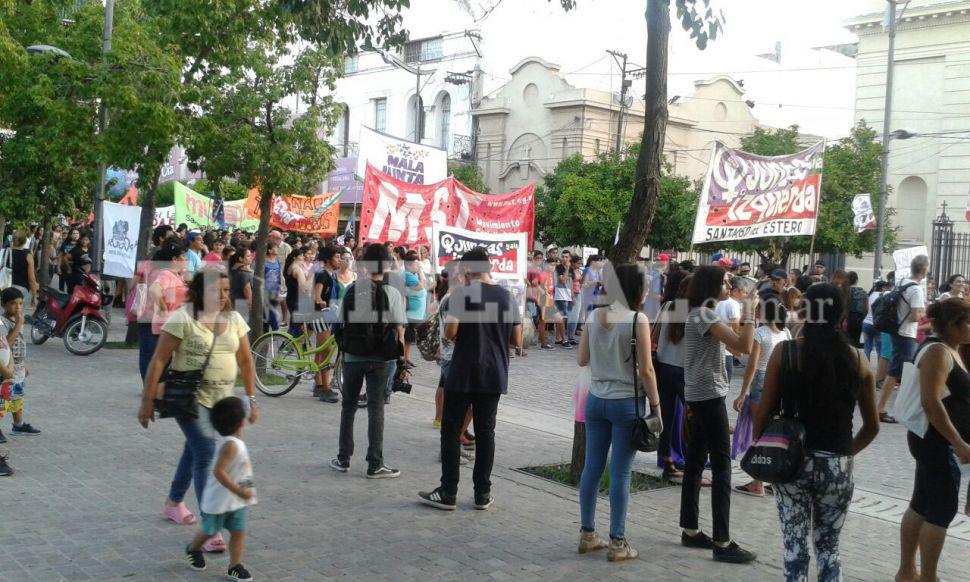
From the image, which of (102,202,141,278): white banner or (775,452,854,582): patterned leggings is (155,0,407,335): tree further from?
(775,452,854,582): patterned leggings

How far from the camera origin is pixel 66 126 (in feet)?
48.9

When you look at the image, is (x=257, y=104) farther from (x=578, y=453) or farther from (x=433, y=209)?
(x=578, y=453)

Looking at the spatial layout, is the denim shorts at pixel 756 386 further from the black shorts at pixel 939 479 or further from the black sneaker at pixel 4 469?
the black sneaker at pixel 4 469

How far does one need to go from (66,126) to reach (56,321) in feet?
10.8

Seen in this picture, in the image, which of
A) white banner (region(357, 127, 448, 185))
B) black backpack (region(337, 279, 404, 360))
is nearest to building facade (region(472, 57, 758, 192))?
white banner (region(357, 127, 448, 185))

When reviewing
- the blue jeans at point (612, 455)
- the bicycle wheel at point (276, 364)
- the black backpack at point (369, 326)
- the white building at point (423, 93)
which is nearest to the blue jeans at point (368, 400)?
the black backpack at point (369, 326)

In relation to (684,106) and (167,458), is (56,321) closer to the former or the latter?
(167,458)

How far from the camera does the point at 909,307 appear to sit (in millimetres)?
11016

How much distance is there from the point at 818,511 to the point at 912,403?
41.3 inches

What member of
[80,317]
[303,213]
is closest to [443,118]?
[303,213]

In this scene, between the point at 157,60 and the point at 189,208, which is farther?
the point at 189,208

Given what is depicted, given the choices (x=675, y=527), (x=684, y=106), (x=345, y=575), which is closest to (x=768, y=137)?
(x=684, y=106)

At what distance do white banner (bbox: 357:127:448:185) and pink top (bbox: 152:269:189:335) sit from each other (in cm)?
610

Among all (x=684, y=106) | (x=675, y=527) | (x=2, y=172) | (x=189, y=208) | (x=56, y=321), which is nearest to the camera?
(x=675, y=527)
